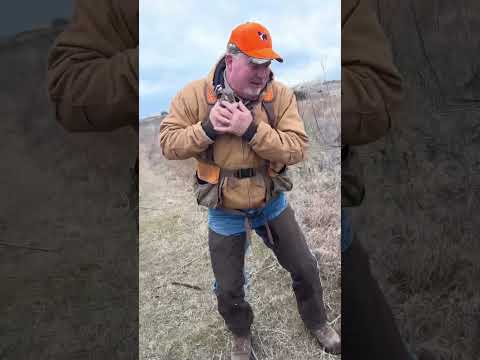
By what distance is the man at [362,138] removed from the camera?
6.63 feet

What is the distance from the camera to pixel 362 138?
6.93ft

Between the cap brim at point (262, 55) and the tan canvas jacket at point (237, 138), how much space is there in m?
0.09

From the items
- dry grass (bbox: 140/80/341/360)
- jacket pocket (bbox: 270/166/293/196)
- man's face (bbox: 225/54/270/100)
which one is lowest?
dry grass (bbox: 140/80/341/360)

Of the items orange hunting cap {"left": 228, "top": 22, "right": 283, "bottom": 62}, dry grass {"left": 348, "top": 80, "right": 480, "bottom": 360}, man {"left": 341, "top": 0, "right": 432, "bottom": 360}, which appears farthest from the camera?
dry grass {"left": 348, "top": 80, "right": 480, "bottom": 360}

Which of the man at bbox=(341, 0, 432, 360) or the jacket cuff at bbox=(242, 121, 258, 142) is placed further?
the man at bbox=(341, 0, 432, 360)

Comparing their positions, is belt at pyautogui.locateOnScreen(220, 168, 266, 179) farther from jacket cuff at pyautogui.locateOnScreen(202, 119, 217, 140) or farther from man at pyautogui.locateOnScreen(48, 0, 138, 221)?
man at pyautogui.locateOnScreen(48, 0, 138, 221)

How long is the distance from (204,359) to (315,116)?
1.12 m

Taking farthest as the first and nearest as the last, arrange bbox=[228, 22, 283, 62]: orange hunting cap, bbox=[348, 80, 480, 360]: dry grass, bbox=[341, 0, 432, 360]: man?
bbox=[348, 80, 480, 360]: dry grass < bbox=[341, 0, 432, 360]: man < bbox=[228, 22, 283, 62]: orange hunting cap

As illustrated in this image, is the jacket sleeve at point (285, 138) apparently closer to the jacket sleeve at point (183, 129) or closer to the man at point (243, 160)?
the man at point (243, 160)

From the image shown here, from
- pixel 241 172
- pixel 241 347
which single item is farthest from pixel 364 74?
pixel 241 347

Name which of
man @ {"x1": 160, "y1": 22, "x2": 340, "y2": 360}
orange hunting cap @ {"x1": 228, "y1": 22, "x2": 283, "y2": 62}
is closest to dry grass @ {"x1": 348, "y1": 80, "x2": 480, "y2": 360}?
man @ {"x1": 160, "y1": 22, "x2": 340, "y2": 360}

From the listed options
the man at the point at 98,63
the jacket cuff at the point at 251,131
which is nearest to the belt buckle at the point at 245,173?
the jacket cuff at the point at 251,131

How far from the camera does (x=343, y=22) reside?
204 centimetres

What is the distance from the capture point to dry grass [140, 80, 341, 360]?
6.32ft
